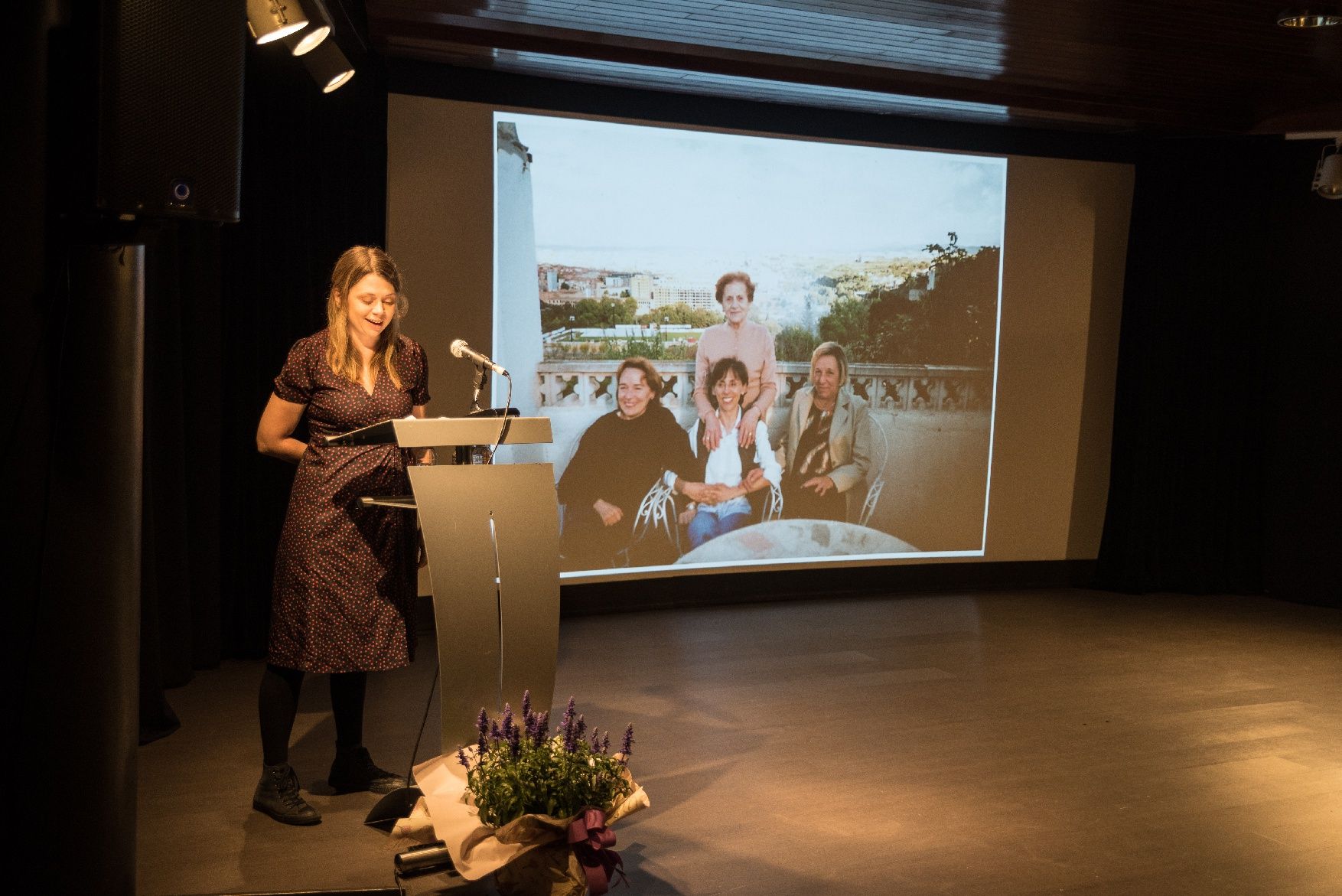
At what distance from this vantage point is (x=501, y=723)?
102 inches

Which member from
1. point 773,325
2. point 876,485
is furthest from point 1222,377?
point 773,325

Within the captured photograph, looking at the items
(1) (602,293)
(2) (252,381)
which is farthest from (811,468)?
(2) (252,381)

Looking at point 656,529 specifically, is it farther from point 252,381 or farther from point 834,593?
point 252,381

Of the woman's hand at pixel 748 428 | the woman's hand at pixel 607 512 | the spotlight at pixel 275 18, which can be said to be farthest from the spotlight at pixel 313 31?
the woman's hand at pixel 748 428

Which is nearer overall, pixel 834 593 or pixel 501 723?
pixel 501 723

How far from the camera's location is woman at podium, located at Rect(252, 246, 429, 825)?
303 cm

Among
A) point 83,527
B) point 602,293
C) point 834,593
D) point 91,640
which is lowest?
point 834,593

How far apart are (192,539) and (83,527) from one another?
9.32 ft

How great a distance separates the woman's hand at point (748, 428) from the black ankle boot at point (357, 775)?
319 centimetres

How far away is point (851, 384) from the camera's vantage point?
642 centimetres

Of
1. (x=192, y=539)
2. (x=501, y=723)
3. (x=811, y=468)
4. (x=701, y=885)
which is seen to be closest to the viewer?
(x=501, y=723)

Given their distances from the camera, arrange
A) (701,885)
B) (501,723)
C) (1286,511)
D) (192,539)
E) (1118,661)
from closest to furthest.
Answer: (501,723)
(701,885)
(192,539)
(1118,661)
(1286,511)

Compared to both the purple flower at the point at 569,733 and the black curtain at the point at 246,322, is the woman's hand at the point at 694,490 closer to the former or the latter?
the black curtain at the point at 246,322

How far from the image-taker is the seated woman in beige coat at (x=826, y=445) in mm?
6293
